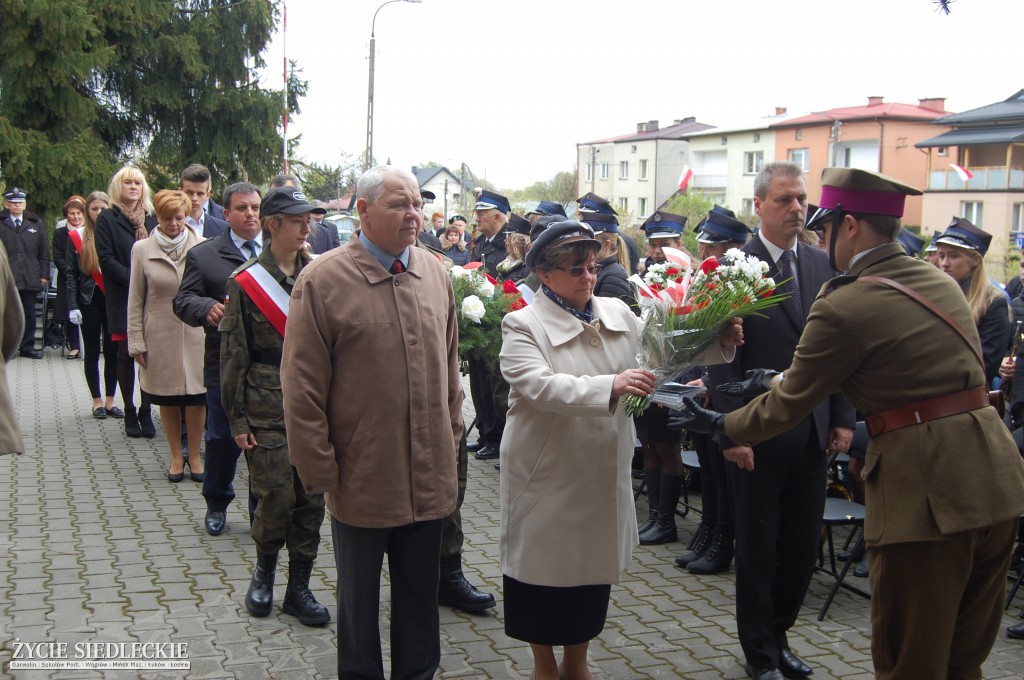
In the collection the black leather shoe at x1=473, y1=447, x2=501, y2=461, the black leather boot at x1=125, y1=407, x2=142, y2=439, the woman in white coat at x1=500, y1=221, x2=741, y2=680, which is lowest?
the black leather shoe at x1=473, y1=447, x2=501, y2=461

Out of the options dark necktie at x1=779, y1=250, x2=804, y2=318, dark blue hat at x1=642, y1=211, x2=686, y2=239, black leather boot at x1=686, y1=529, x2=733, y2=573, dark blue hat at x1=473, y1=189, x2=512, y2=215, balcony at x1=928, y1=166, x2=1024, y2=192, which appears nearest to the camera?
dark necktie at x1=779, y1=250, x2=804, y2=318

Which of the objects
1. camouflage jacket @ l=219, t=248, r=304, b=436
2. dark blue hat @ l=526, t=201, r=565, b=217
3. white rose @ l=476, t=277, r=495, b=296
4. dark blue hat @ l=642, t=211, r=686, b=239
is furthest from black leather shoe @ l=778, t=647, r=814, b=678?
dark blue hat @ l=526, t=201, r=565, b=217

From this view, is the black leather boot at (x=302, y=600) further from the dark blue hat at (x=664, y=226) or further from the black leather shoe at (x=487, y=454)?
the dark blue hat at (x=664, y=226)

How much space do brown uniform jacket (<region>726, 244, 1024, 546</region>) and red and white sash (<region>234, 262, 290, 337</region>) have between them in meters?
2.66

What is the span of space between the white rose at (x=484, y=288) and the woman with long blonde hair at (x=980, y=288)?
3.30 metres

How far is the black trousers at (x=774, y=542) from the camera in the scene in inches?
176

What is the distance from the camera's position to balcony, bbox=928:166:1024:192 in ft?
158

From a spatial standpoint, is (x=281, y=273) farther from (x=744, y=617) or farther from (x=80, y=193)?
(x=80, y=193)

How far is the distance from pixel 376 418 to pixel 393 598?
0.79m

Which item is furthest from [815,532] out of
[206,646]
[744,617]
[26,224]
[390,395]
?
[26,224]

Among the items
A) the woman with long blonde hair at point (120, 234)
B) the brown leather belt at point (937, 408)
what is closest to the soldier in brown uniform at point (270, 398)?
the brown leather belt at point (937, 408)

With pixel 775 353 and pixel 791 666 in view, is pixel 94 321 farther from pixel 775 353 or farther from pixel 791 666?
pixel 791 666

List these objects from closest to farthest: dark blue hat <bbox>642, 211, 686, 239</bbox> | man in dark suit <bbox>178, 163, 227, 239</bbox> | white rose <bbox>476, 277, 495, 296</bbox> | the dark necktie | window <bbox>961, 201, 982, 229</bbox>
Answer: the dark necktie < white rose <bbox>476, 277, 495, 296</bbox> < man in dark suit <bbox>178, 163, 227, 239</bbox> < dark blue hat <bbox>642, 211, 686, 239</bbox> < window <bbox>961, 201, 982, 229</bbox>

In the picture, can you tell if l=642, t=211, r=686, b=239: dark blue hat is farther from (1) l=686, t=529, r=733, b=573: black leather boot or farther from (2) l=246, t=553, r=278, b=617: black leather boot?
(2) l=246, t=553, r=278, b=617: black leather boot
